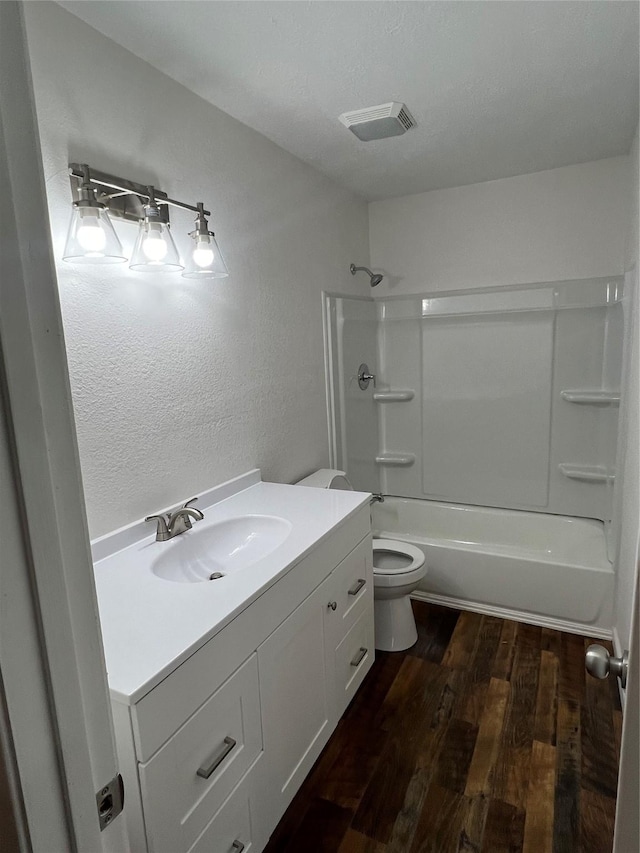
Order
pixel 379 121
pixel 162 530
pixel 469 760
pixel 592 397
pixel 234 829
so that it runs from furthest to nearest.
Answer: pixel 592 397, pixel 379 121, pixel 469 760, pixel 162 530, pixel 234 829

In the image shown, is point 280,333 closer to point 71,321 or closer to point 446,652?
point 71,321

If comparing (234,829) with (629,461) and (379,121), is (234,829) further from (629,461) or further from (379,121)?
(379,121)

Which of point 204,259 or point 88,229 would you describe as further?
point 204,259

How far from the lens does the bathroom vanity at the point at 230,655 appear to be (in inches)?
39.6

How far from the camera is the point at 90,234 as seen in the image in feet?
4.27

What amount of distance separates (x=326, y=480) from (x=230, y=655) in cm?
134

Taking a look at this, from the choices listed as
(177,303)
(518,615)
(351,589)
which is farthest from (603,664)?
(518,615)

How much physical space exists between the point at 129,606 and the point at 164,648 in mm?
225

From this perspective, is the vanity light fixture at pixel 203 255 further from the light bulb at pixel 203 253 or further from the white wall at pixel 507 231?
the white wall at pixel 507 231

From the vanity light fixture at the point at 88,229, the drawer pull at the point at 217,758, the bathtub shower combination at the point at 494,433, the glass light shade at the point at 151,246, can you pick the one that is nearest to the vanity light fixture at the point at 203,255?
the glass light shade at the point at 151,246

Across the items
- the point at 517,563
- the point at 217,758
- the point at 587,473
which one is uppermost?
the point at 587,473

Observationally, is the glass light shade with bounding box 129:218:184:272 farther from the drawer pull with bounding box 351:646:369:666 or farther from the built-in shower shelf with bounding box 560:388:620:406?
the built-in shower shelf with bounding box 560:388:620:406

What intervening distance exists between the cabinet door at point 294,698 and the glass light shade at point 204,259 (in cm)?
111

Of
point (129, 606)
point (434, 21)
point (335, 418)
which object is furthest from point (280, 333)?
point (129, 606)
